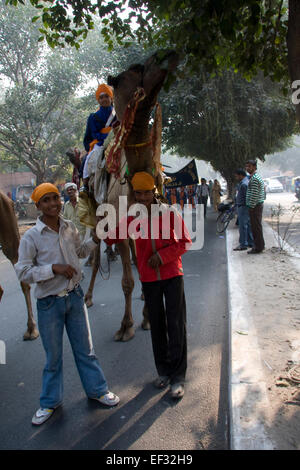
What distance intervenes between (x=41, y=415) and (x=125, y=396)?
74 centimetres

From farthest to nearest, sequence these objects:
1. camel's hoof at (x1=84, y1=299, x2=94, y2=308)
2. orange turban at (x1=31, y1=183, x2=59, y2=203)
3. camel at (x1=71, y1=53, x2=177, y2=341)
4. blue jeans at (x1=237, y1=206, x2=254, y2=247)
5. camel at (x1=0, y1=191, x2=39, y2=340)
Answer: blue jeans at (x1=237, y1=206, x2=254, y2=247)
camel's hoof at (x1=84, y1=299, x2=94, y2=308)
camel at (x1=0, y1=191, x2=39, y2=340)
orange turban at (x1=31, y1=183, x2=59, y2=203)
camel at (x1=71, y1=53, x2=177, y2=341)

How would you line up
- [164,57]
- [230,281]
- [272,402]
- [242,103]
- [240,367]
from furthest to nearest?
1. [242,103]
2. [230,281]
3. [240,367]
4. [272,402]
5. [164,57]

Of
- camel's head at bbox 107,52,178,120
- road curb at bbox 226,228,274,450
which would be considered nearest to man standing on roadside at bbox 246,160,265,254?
road curb at bbox 226,228,274,450

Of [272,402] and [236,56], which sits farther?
[236,56]

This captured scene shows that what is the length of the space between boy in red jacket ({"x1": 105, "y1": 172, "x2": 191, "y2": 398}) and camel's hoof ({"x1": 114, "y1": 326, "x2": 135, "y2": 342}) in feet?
4.21

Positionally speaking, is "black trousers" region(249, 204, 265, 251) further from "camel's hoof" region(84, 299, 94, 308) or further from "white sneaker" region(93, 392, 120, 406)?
"white sneaker" region(93, 392, 120, 406)

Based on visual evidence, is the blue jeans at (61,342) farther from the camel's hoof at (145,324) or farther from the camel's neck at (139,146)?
the camel's hoof at (145,324)

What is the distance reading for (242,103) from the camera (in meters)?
16.1

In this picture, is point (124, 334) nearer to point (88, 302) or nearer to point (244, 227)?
point (88, 302)

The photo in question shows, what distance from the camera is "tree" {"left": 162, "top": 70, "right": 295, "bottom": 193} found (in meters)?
15.3

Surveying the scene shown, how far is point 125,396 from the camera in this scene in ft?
11.4
